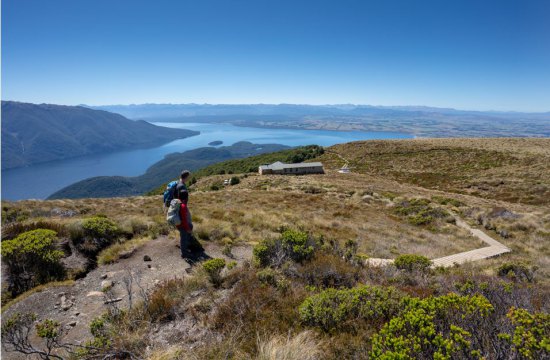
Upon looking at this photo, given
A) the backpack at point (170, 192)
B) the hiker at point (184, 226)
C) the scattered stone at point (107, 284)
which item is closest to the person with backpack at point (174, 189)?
the backpack at point (170, 192)

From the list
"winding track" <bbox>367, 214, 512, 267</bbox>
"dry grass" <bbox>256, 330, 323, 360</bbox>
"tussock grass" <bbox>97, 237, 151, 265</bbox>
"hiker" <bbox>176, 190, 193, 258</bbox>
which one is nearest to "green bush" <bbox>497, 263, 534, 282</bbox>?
"winding track" <bbox>367, 214, 512, 267</bbox>

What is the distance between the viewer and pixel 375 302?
161 inches

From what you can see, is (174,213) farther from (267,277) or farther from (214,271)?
(267,277)

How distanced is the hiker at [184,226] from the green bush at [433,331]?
222 inches

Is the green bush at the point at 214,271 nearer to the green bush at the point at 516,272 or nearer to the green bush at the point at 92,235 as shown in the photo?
the green bush at the point at 92,235

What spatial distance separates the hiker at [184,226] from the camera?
7473 mm

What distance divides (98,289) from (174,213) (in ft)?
8.00

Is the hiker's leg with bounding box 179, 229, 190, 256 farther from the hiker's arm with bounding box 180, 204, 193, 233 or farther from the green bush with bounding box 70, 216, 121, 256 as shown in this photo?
the green bush with bounding box 70, 216, 121, 256

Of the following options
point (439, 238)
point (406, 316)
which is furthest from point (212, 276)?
point (439, 238)

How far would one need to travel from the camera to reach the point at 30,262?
618 centimetres

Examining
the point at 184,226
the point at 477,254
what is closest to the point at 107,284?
the point at 184,226

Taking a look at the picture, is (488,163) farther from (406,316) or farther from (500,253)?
(406,316)

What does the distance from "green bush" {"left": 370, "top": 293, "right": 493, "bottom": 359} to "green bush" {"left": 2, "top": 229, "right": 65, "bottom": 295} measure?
23.2ft

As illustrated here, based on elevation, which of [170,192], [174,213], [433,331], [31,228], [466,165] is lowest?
[466,165]
